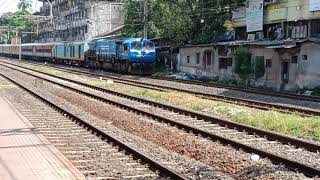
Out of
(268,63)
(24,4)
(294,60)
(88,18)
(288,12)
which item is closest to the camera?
(294,60)

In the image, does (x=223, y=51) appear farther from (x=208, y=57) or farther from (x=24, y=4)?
(x=24, y=4)

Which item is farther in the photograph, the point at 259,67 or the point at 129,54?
the point at 129,54

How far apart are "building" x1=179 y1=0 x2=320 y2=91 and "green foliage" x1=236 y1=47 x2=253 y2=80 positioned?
15.8 inches

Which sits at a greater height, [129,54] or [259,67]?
[129,54]

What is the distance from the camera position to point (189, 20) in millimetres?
46219

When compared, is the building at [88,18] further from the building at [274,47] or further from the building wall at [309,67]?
the building wall at [309,67]

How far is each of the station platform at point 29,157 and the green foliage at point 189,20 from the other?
104ft

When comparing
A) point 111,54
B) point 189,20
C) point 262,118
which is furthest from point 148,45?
point 262,118

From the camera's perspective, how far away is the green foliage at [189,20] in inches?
1732

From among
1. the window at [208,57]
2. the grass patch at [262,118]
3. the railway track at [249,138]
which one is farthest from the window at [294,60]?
the railway track at [249,138]

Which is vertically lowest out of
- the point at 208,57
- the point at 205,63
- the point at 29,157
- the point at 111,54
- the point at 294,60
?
the point at 29,157

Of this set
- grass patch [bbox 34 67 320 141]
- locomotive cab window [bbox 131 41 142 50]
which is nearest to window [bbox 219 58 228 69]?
locomotive cab window [bbox 131 41 142 50]

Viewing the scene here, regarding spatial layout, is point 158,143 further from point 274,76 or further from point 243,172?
point 274,76

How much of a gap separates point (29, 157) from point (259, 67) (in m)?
24.2
